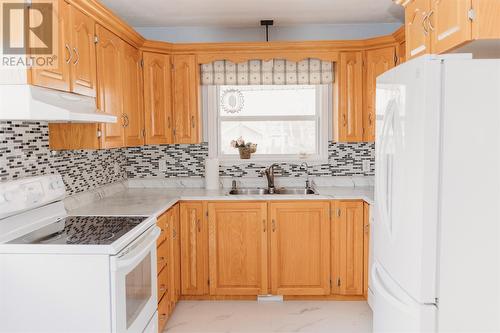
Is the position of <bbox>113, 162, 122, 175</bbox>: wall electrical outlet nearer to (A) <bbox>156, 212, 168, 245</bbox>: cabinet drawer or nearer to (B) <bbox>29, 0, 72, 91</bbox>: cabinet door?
(A) <bbox>156, 212, 168, 245</bbox>: cabinet drawer

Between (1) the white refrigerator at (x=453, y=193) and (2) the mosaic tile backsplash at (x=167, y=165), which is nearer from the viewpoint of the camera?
(1) the white refrigerator at (x=453, y=193)

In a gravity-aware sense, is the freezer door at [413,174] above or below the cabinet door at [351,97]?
below

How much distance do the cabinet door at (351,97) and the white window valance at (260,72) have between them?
20cm

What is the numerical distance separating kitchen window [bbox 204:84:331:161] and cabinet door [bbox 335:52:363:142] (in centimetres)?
39

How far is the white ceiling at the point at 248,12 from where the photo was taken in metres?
3.56

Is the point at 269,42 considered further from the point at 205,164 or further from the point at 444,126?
the point at 444,126

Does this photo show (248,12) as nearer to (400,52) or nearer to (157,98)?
(157,98)

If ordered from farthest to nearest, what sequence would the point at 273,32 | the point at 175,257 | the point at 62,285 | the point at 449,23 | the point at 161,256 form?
the point at 273,32
the point at 175,257
the point at 161,256
the point at 449,23
the point at 62,285

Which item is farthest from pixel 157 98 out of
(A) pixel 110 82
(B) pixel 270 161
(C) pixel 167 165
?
(B) pixel 270 161

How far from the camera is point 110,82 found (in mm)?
3260

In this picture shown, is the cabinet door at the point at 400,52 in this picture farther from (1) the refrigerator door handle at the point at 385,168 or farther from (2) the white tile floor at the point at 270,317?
(2) the white tile floor at the point at 270,317

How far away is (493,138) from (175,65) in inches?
113

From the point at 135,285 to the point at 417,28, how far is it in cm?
208

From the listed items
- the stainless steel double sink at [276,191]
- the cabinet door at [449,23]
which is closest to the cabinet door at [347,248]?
the stainless steel double sink at [276,191]
